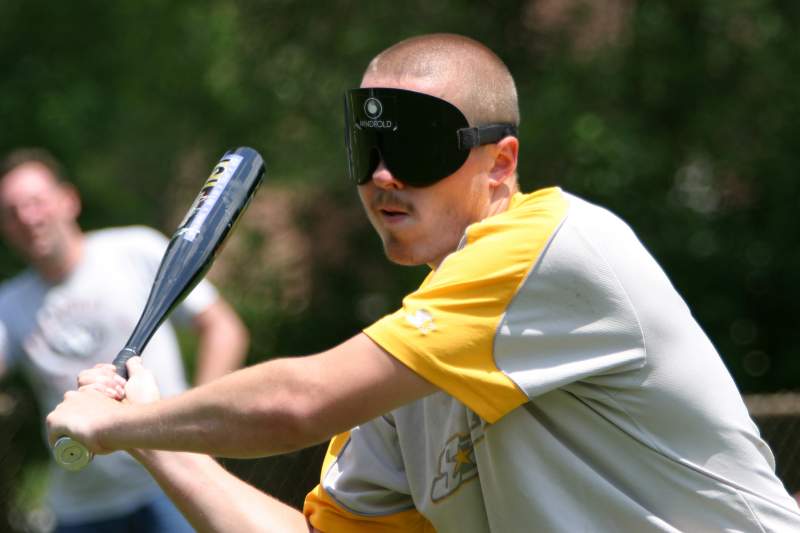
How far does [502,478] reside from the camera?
2926 millimetres

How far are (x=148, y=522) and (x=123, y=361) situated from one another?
8.85 feet

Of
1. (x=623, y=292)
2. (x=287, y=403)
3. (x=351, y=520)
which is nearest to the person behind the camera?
(x=287, y=403)

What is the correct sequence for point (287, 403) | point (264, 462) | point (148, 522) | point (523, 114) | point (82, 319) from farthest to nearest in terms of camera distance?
1. point (523, 114)
2. point (264, 462)
3. point (82, 319)
4. point (148, 522)
5. point (287, 403)

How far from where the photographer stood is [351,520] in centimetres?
329

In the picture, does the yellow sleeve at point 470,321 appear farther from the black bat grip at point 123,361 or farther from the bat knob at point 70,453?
the black bat grip at point 123,361

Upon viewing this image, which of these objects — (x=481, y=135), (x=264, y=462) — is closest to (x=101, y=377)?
(x=481, y=135)

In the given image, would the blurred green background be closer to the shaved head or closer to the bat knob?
the shaved head

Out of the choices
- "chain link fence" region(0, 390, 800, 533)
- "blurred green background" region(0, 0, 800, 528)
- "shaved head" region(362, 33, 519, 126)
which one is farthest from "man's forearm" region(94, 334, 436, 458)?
"blurred green background" region(0, 0, 800, 528)

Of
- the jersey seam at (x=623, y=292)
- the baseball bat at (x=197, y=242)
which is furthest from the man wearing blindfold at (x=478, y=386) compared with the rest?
the baseball bat at (x=197, y=242)

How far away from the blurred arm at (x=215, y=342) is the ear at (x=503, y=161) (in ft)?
10.8

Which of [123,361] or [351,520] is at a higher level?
[123,361]

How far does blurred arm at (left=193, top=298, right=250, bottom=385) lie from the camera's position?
6.27m

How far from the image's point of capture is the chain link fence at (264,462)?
7918mm

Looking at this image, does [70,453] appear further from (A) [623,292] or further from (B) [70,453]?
(A) [623,292]
